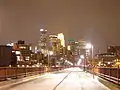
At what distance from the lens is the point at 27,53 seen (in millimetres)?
185125

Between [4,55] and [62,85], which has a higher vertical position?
[4,55]

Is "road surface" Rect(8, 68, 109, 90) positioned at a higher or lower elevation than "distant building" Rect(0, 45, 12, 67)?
lower

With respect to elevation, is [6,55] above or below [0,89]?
above

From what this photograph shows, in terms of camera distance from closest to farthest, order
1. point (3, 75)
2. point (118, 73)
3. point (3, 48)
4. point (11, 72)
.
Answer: point (118, 73) < point (3, 75) < point (11, 72) < point (3, 48)

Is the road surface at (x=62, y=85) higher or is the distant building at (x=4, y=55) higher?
the distant building at (x=4, y=55)

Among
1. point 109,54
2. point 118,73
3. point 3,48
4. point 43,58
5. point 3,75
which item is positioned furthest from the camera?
point 109,54

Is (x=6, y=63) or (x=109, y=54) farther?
(x=109, y=54)

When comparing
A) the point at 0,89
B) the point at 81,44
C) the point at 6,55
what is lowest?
the point at 0,89

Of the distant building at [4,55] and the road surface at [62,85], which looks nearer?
the road surface at [62,85]

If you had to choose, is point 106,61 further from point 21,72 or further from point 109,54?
point 21,72

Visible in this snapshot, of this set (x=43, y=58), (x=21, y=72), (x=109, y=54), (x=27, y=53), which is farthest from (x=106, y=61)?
(x=21, y=72)

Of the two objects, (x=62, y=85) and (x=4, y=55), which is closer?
(x=62, y=85)

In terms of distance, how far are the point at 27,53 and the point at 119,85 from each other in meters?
157

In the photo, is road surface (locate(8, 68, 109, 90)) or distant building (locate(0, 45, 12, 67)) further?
distant building (locate(0, 45, 12, 67))
